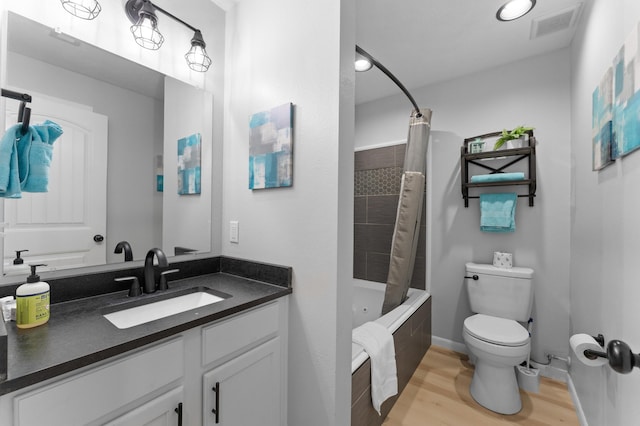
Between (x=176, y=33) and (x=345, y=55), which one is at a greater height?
(x=176, y=33)

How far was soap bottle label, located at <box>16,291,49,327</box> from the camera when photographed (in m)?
0.84

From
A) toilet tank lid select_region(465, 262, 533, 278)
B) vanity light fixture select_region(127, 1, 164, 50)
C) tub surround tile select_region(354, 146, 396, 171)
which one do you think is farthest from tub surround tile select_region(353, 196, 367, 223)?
vanity light fixture select_region(127, 1, 164, 50)

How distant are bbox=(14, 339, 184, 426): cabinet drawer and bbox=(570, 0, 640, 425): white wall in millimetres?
1578

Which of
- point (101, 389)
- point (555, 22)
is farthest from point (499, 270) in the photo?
point (101, 389)

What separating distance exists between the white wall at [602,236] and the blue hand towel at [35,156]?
205cm

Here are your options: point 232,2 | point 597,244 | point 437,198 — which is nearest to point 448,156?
point 437,198

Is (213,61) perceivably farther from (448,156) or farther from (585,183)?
(585,183)

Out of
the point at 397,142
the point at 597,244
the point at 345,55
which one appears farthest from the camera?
the point at 397,142

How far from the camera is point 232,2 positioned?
5.42 feet

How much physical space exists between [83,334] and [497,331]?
2237 mm

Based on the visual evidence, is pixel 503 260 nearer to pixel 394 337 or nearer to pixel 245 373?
pixel 394 337

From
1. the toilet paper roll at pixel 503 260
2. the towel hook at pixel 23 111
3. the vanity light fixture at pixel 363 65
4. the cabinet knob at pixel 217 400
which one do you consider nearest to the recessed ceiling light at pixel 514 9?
the vanity light fixture at pixel 363 65

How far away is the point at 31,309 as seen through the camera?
2.78 feet

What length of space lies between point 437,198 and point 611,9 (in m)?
1.61
